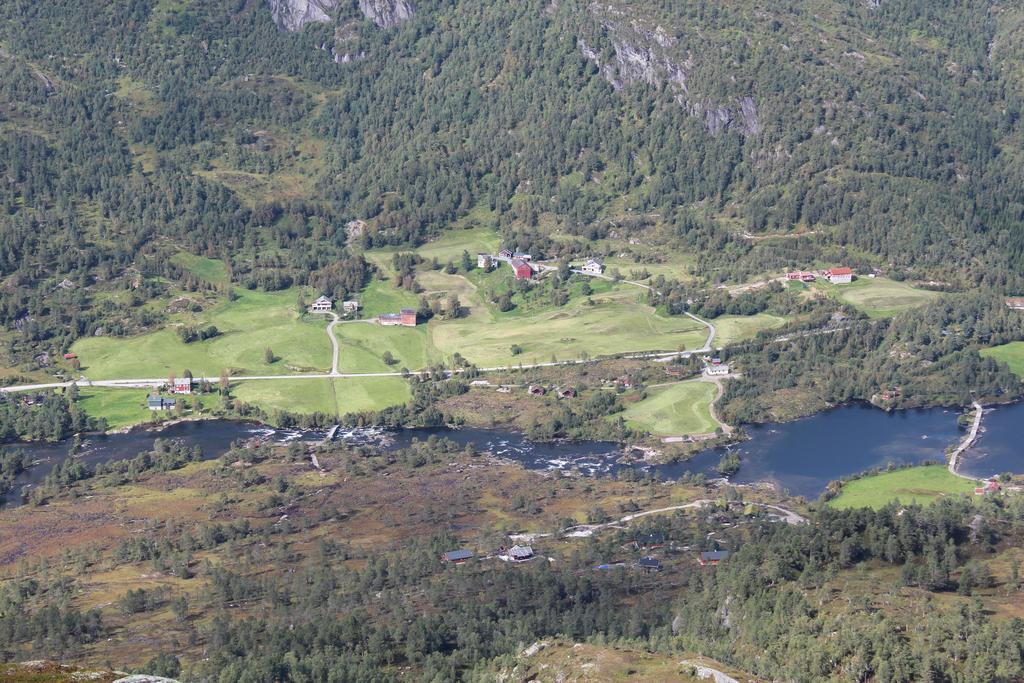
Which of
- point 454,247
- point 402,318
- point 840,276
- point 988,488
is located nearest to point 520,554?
point 988,488

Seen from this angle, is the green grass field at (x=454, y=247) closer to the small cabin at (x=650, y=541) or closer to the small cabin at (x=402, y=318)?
the small cabin at (x=402, y=318)

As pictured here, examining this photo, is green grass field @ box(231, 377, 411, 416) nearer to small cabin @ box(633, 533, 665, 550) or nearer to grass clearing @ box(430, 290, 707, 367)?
grass clearing @ box(430, 290, 707, 367)

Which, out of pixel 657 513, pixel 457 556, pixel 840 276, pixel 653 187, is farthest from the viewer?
pixel 653 187

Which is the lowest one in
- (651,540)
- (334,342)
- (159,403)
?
(159,403)

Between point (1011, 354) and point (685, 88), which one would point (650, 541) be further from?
point (685, 88)

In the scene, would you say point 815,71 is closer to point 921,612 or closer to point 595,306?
point 595,306

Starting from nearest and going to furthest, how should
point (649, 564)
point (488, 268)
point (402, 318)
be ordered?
1. point (649, 564)
2. point (402, 318)
3. point (488, 268)
